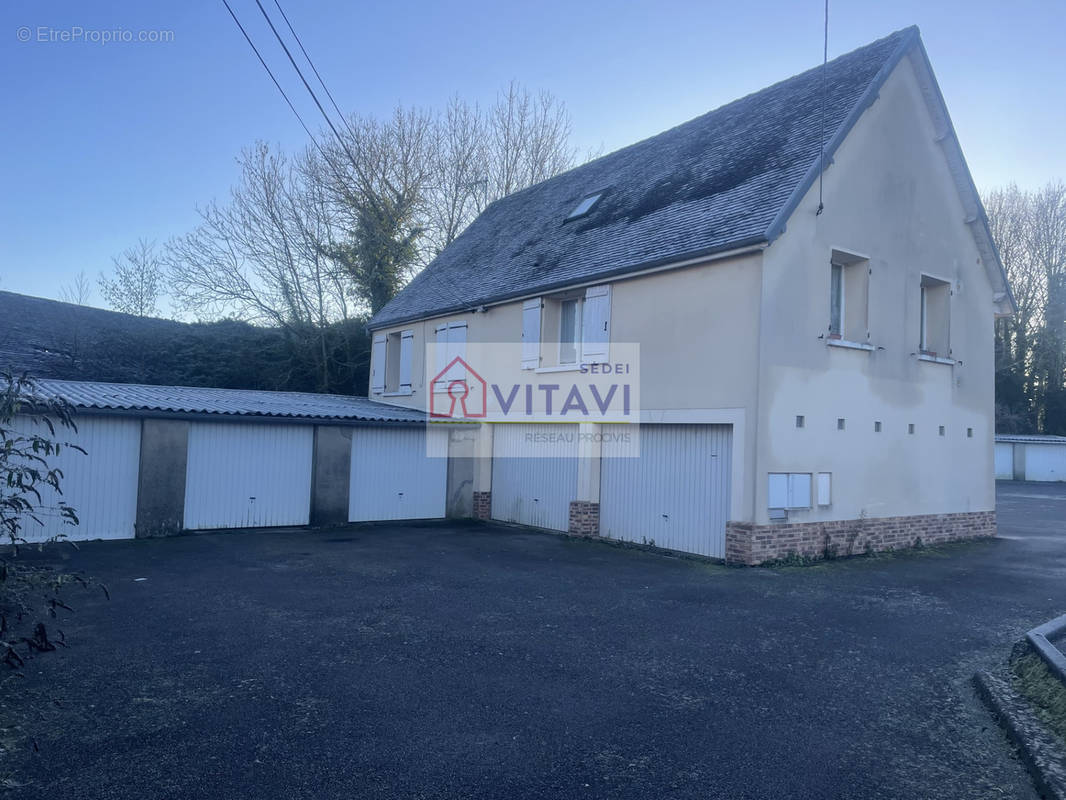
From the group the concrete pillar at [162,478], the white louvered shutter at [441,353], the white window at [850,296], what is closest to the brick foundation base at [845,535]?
the white window at [850,296]

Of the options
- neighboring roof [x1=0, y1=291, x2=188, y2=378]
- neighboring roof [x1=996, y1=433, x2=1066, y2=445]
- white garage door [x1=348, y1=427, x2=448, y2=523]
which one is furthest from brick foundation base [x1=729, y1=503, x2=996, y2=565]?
neighboring roof [x1=996, y1=433, x2=1066, y2=445]

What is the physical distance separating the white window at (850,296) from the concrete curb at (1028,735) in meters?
7.46

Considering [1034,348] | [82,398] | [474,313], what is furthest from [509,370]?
[1034,348]

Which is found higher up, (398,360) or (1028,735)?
(398,360)

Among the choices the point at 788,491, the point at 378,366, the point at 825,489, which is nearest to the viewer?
the point at 788,491

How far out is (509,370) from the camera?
1575cm

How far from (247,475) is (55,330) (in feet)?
38.9

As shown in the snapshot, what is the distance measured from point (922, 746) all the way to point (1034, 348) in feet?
124

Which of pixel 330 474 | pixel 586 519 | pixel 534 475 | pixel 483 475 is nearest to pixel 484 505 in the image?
pixel 483 475

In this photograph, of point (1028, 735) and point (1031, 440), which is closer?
point (1028, 735)

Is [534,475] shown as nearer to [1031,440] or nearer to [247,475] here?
[247,475]

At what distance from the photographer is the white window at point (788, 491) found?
429 inches

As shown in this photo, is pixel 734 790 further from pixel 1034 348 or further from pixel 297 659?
pixel 1034 348

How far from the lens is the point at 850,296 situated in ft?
40.8
